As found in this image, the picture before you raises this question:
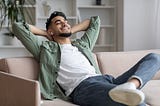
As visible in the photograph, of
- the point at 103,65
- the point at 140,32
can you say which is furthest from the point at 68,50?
the point at 140,32

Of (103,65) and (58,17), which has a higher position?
(58,17)

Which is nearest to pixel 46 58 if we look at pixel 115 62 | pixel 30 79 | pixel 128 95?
pixel 30 79

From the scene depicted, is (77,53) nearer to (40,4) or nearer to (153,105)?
(153,105)

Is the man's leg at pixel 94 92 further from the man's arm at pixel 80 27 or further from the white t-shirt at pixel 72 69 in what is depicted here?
the man's arm at pixel 80 27

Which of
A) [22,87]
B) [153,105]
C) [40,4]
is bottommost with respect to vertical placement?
[153,105]

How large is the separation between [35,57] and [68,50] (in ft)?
0.85

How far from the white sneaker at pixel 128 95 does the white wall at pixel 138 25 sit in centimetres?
246

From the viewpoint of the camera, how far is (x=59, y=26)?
2.63 m

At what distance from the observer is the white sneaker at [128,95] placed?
1.71 m

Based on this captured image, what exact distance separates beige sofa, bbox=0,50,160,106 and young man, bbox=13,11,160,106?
0.10 m

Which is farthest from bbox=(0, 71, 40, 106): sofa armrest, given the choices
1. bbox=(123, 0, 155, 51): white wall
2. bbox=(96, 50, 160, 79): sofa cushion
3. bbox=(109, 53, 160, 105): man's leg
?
bbox=(123, 0, 155, 51): white wall

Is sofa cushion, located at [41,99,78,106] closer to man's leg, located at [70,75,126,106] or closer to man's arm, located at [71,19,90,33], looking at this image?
man's leg, located at [70,75,126,106]

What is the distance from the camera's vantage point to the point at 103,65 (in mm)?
2883

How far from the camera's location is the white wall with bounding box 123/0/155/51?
418 centimetres
